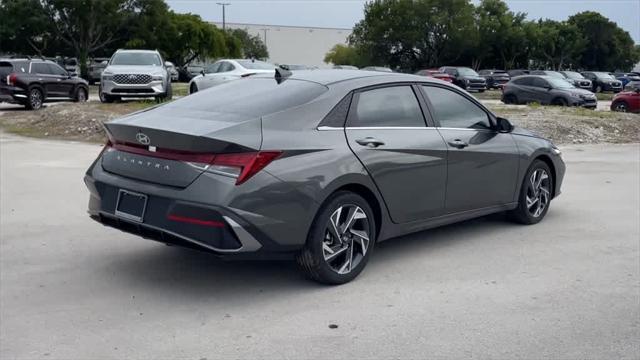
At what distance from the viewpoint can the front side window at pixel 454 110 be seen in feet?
20.5

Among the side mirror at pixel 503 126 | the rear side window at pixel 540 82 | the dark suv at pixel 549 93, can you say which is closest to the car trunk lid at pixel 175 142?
the side mirror at pixel 503 126

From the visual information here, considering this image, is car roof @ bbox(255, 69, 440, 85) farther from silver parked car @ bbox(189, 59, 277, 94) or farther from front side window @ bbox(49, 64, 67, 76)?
front side window @ bbox(49, 64, 67, 76)

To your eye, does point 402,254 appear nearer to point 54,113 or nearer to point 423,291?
point 423,291

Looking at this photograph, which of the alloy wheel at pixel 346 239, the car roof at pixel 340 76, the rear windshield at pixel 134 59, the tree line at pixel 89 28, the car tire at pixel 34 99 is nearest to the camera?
the alloy wheel at pixel 346 239

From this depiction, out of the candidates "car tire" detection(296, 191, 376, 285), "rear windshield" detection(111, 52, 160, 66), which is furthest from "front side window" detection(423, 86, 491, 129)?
"rear windshield" detection(111, 52, 160, 66)

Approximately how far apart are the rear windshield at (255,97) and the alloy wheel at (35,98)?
18.1 m

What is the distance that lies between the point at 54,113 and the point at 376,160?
14.6 meters

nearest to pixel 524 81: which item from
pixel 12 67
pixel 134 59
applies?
pixel 134 59

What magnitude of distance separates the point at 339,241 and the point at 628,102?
2395 centimetres

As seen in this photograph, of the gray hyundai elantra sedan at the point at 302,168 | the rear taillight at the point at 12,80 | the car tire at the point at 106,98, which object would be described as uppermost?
the gray hyundai elantra sedan at the point at 302,168

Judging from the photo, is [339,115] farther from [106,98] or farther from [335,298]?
[106,98]

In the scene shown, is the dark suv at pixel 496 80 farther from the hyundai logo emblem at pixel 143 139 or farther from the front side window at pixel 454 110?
the hyundai logo emblem at pixel 143 139

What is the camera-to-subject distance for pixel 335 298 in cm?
502

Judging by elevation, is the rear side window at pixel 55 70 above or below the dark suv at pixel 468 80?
above
